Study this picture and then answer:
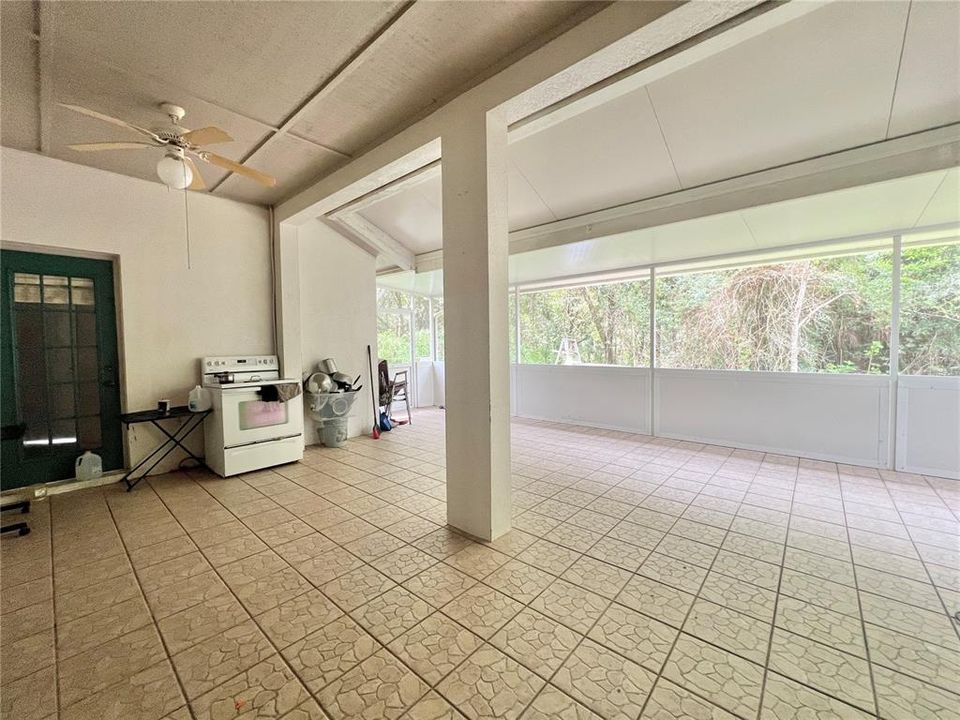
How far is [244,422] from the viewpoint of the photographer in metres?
3.70

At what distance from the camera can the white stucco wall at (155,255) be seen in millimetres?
3160

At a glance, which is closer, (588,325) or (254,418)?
(254,418)

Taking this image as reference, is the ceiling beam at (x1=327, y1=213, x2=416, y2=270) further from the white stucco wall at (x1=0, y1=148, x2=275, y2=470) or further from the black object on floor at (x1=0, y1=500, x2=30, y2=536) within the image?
the black object on floor at (x1=0, y1=500, x2=30, y2=536)

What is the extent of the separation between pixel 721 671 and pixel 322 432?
439cm

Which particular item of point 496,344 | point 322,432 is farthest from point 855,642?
point 322,432

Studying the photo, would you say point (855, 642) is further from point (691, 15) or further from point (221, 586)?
point (221, 586)

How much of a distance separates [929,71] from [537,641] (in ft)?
12.4

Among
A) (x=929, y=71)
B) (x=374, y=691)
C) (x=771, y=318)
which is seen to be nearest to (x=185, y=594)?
(x=374, y=691)

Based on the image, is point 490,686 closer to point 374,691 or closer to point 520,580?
point 374,691

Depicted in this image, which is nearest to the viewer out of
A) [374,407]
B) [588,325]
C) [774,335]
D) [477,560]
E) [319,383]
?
[477,560]

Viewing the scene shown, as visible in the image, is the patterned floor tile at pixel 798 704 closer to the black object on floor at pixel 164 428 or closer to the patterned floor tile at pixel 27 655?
the patterned floor tile at pixel 27 655

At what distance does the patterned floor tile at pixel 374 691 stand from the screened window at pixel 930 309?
16.8ft

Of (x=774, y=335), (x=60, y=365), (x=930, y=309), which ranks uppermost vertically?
(x=930, y=309)

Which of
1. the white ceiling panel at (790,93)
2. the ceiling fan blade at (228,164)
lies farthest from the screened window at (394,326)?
the white ceiling panel at (790,93)
